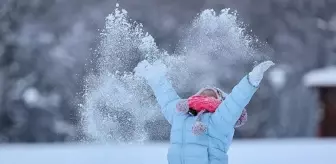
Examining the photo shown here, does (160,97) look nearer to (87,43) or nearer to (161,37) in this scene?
(161,37)

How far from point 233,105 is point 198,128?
10cm

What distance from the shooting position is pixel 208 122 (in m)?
1.74

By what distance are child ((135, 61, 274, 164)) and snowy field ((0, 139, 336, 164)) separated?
543 mm

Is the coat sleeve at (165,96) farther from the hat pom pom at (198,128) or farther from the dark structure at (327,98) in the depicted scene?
the dark structure at (327,98)

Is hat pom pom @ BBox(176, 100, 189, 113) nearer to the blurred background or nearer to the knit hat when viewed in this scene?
the knit hat

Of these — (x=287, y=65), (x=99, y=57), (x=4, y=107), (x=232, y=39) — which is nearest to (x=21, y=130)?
(x=4, y=107)

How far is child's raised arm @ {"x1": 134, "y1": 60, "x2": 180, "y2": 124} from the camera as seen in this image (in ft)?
5.95

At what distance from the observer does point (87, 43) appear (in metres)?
5.21

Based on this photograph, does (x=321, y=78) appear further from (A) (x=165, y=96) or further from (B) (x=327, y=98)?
(A) (x=165, y=96)

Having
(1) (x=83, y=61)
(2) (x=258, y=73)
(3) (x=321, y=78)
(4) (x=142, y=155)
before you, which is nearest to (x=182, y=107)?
(2) (x=258, y=73)

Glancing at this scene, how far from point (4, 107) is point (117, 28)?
3427 mm

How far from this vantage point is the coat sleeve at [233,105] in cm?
166

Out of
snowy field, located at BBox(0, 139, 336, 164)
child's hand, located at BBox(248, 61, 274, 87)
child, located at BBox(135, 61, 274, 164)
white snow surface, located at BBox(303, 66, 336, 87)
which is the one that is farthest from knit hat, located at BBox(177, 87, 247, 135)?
white snow surface, located at BBox(303, 66, 336, 87)

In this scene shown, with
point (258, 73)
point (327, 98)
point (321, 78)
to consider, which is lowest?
point (258, 73)
